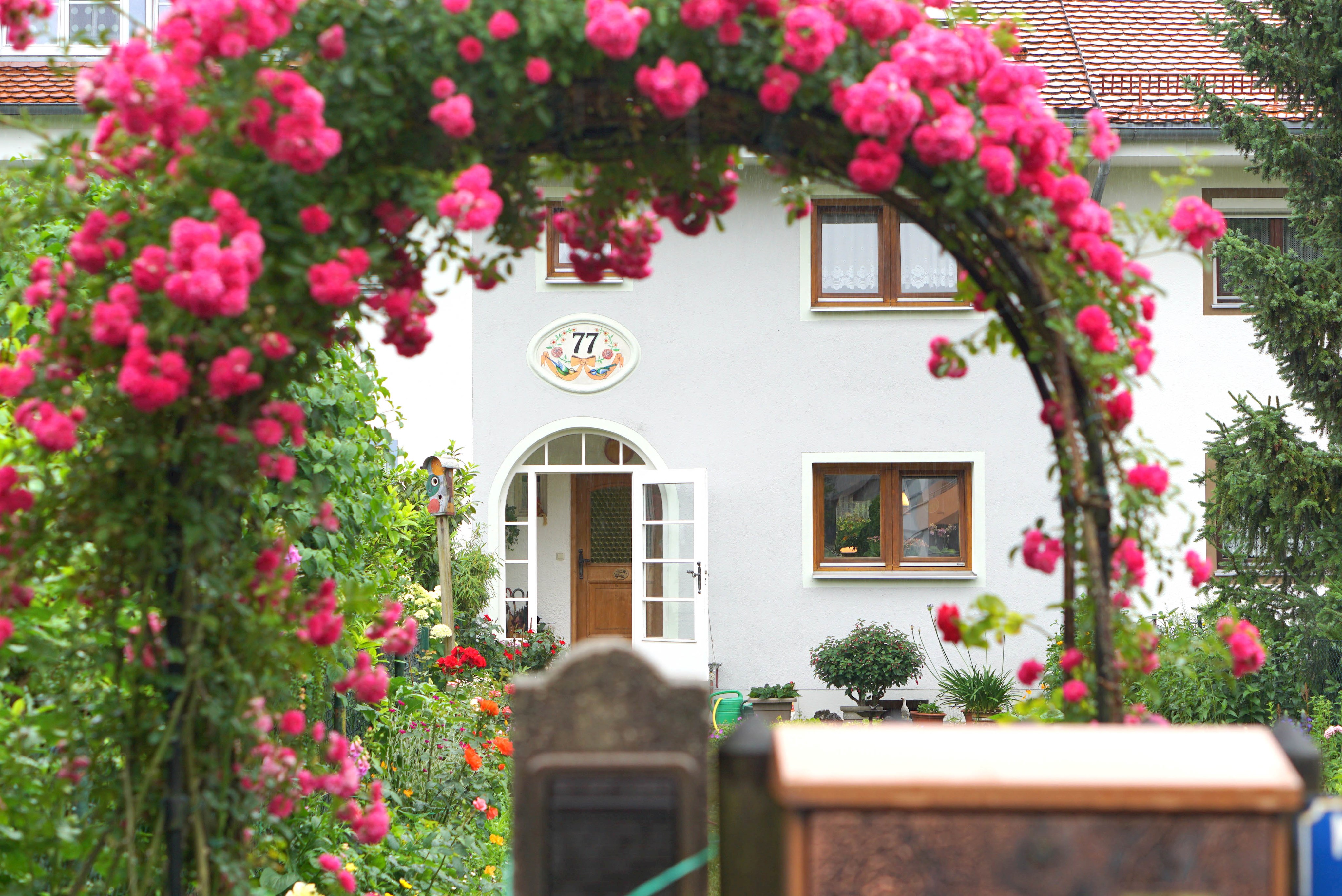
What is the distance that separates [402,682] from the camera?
15.2 ft

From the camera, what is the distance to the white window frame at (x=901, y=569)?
29.7ft

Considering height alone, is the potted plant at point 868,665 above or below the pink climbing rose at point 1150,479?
below

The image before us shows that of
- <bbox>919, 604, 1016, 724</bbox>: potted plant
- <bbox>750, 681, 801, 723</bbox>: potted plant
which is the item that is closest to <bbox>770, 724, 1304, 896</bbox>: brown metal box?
<bbox>919, 604, 1016, 724</bbox>: potted plant

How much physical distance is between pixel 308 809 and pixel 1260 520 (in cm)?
506

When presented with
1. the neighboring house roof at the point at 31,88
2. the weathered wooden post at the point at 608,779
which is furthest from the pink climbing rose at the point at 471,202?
the neighboring house roof at the point at 31,88

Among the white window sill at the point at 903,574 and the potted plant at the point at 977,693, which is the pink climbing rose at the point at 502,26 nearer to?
the potted plant at the point at 977,693

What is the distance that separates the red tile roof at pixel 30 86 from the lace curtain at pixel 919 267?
260 inches

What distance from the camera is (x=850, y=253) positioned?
937 centimetres

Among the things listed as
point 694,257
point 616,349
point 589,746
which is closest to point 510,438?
point 616,349

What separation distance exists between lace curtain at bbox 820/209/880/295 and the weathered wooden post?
7.94 m

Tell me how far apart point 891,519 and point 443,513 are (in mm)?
3693

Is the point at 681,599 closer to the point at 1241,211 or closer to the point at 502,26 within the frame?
the point at 1241,211

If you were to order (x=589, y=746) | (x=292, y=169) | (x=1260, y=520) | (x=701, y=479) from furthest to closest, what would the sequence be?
(x=701, y=479) → (x=1260, y=520) → (x=292, y=169) → (x=589, y=746)

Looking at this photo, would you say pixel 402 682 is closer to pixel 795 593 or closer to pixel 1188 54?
pixel 795 593
